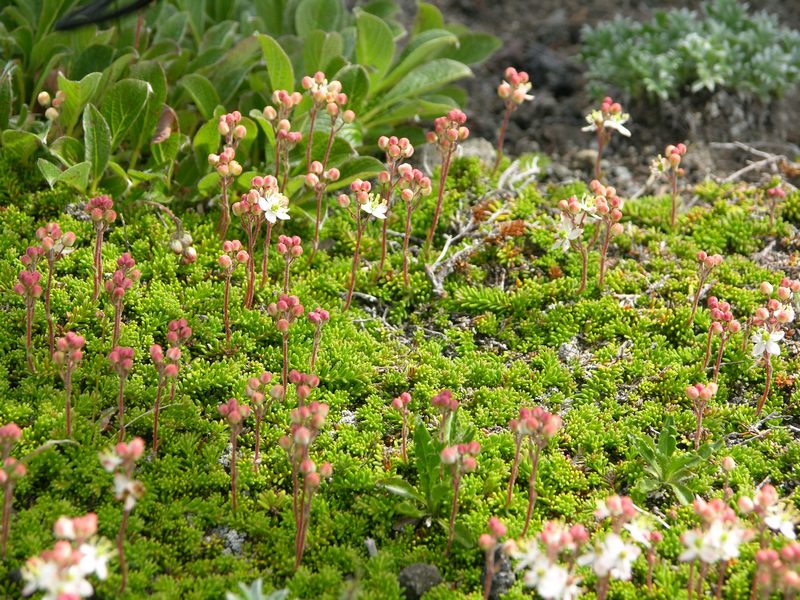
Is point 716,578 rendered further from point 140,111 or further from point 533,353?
point 140,111

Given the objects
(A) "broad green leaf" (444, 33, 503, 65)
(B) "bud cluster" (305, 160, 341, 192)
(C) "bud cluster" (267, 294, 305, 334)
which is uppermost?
(A) "broad green leaf" (444, 33, 503, 65)

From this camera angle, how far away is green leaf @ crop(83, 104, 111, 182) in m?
4.34

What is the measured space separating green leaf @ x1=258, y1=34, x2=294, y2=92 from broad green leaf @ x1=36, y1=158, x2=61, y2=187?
4.02ft

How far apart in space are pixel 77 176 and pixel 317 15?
1984 millimetres

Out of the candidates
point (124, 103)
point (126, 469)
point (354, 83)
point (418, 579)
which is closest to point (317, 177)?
point (354, 83)

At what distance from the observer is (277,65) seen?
465 centimetres

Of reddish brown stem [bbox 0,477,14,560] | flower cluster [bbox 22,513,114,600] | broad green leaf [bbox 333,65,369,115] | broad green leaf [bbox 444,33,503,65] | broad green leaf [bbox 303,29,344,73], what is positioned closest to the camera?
flower cluster [bbox 22,513,114,600]

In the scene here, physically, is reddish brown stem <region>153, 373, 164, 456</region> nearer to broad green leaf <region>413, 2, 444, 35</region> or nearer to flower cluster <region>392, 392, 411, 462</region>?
flower cluster <region>392, 392, 411, 462</region>

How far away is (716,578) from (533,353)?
4.50 feet

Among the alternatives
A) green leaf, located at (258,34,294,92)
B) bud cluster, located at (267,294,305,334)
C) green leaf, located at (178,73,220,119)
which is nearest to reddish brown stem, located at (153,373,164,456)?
bud cluster, located at (267,294,305,334)

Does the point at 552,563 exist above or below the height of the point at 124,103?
below

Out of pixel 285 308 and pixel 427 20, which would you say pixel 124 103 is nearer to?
pixel 285 308

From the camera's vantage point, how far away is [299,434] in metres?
2.90

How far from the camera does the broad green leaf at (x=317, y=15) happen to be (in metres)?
5.44
